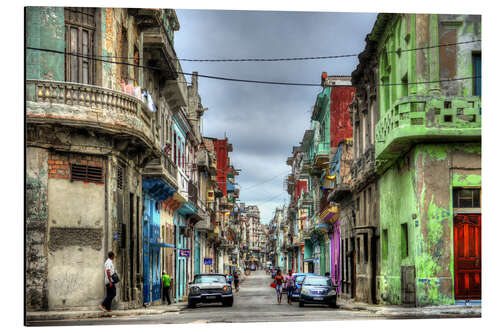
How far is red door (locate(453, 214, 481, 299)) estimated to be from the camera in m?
16.5

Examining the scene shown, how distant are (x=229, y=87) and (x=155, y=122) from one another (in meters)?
10.4

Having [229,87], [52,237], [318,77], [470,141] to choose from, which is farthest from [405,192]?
[52,237]

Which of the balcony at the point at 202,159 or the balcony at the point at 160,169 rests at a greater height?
the balcony at the point at 202,159

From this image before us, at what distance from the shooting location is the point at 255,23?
49.9 feet

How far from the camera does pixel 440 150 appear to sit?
58.8ft

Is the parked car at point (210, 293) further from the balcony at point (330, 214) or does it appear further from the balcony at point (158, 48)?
the balcony at point (330, 214)

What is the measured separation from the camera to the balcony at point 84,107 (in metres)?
16.5

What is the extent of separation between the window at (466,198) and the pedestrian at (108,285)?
A: 8.18 m

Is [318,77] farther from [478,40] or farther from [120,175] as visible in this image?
[120,175]

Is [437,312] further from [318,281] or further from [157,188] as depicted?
[157,188]

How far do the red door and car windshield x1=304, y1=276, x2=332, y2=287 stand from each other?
36.8ft

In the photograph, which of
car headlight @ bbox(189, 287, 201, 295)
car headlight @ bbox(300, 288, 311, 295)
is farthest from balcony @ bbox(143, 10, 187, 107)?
car headlight @ bbox(300, 288, 311, 295)

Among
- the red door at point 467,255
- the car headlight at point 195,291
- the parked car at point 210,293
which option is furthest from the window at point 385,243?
the car headlight at point 195,291

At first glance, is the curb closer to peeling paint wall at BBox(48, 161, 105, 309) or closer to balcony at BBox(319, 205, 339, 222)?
peeling paint wall at BBox(48, 161, 105, 309)
